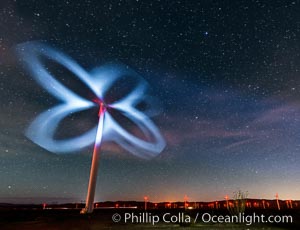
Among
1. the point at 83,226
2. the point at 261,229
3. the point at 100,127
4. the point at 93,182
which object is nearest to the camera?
the point at 261,229

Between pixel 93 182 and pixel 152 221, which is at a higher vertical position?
pixel 93 182

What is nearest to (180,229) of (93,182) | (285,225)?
(285,225)

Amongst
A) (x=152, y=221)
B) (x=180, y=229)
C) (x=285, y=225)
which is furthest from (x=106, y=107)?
(x=285, y=225)

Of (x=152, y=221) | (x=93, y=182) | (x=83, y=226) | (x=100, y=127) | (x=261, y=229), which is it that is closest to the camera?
(x=261, y=229)

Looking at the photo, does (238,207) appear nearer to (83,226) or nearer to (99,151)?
(83,226)

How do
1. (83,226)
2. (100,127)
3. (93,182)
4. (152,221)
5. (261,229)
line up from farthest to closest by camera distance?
(100,127) < (93,182) < (152,221) < (83,226) < (261,229)

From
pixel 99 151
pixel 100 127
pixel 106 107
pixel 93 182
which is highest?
pixel 106 107

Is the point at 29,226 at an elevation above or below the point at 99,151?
below

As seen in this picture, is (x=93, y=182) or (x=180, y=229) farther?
(x=93, y=182)

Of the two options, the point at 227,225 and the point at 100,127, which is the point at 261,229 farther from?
the point at 100,127
